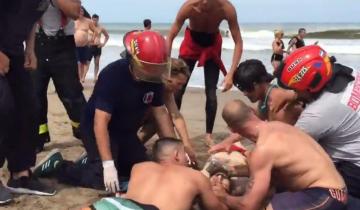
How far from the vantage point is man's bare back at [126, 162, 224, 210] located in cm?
311

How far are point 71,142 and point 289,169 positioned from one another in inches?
122

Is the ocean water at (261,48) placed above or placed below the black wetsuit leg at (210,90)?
below

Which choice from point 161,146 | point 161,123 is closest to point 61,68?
point 161,123

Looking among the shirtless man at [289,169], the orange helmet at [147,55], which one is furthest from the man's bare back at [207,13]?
the shirtless man at [289,169]

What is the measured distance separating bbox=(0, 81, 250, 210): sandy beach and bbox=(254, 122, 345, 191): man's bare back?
1402 millimetres

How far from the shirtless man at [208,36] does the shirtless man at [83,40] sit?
4.09m

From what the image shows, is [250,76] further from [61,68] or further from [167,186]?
[61,68]

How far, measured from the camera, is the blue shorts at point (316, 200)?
3166 mm

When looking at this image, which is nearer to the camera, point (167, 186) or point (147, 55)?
point (167, 186)

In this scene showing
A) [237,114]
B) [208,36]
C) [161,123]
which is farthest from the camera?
[208,36]

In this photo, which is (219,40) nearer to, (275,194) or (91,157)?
(91,157)

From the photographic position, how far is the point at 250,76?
4.12 metres

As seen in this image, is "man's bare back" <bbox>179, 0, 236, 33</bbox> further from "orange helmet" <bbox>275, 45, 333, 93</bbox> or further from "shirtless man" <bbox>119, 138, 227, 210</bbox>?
"shirtless man" <bbox>119, 138, 227, 210</bbox>

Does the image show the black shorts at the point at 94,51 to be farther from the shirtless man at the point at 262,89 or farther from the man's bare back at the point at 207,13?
the shirtless man at the point at 262,89
